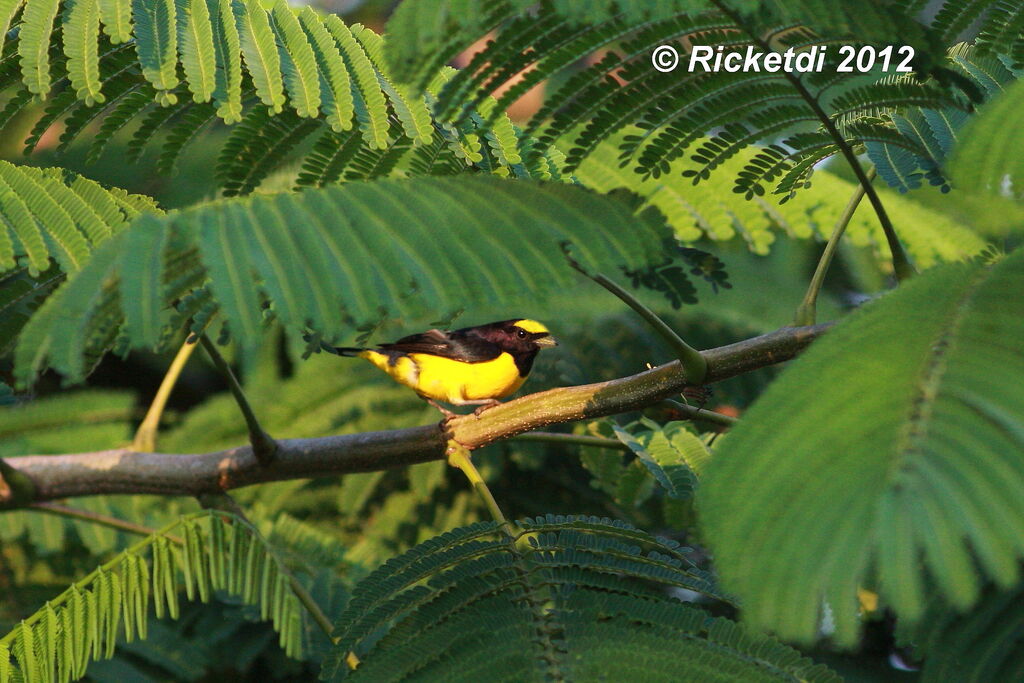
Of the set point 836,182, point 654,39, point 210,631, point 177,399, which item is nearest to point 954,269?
point 654,39

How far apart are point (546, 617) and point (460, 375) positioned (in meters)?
1.93

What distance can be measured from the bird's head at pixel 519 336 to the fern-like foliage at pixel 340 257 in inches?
83.6

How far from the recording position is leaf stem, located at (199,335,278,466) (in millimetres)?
2607

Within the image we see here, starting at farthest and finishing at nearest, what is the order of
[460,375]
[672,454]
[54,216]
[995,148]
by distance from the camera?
[460,375], [672,454], [54,216], [995,148]

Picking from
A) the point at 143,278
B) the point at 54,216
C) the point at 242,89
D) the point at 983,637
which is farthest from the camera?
the point at 242,89

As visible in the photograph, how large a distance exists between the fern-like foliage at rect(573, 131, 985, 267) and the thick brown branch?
1011mm

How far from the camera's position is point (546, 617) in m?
2.29

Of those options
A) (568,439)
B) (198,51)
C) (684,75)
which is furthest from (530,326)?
(684,75)

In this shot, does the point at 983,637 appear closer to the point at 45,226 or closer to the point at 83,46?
the point at 45,226

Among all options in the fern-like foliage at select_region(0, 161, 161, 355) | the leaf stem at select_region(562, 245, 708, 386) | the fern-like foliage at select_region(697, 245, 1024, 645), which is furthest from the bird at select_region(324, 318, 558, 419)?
the fern-like foliage at select_region(697, 245, 1024, 645)

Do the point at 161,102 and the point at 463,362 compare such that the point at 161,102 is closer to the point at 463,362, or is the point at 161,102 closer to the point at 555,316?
the point at 463,362

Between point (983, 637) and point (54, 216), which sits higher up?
point (54, 216)

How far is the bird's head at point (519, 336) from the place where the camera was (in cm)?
416

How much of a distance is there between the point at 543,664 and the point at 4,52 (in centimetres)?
204
